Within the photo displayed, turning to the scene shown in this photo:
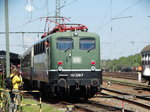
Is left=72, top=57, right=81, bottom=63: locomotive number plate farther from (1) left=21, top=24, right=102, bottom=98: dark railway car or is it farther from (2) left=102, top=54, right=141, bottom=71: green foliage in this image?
(2) left=102, top=54, right=141, bottom=71: green foliage

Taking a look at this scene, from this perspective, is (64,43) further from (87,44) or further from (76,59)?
(87,44)

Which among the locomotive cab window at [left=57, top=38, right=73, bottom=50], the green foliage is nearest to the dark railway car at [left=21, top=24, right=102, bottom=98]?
the locomotive cab window at [left=57, top=38, right=73, bottom=50]

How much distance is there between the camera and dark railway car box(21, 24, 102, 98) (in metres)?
17.0

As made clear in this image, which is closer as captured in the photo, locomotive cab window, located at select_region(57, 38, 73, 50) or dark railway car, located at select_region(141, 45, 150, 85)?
locomotive cab window, located at select_region(57, 38, 73, 50)

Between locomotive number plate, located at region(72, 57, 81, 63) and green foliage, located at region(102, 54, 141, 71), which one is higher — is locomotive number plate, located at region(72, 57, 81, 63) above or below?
below

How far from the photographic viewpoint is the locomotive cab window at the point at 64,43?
1750cm

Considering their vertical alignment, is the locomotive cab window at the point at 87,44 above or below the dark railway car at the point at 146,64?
above

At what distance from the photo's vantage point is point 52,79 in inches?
664

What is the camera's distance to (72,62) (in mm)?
17312

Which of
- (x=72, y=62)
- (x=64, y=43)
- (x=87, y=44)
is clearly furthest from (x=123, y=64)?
(x=72, y=62)

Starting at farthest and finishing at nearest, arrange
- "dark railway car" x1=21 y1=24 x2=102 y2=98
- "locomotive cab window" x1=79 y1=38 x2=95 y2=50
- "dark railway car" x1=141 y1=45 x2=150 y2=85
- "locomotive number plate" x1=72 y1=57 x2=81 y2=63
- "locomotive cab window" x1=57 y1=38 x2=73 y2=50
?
"dark railway car" x1=141 y1=45 x2=150 y2=85, "locomotive cab window" x1=79 y1=38 x2=95 y2=50, "locomotive cab window" x1=57 y1=38 x2=73 y2=50, "locomotive number plate" x1=72 y1=57 x2=81 y2=63, "dark railway car" x1=21 y1=24 x2=102 y2=98

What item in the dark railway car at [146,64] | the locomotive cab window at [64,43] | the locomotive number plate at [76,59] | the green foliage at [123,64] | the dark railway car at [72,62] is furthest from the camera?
the green foliage at [123,64]

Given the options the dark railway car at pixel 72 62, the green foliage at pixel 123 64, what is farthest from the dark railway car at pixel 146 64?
the green foliage at pixel 123 64

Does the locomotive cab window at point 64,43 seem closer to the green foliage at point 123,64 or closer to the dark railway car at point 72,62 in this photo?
the dark railway car at point 72,62
